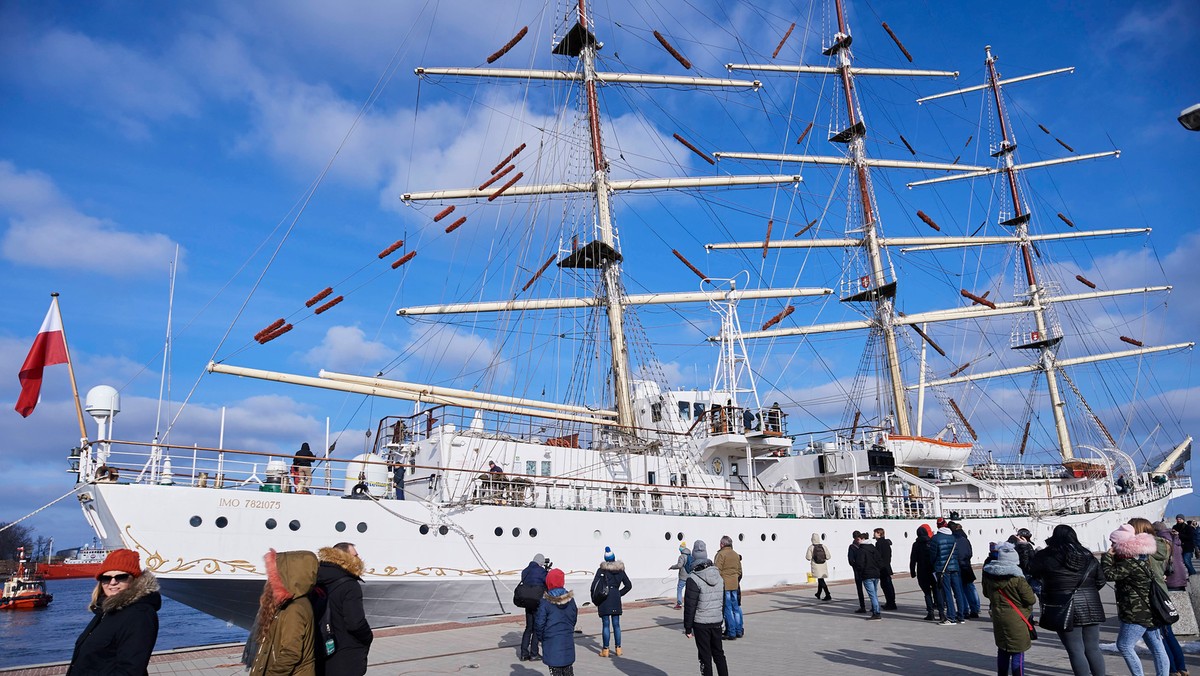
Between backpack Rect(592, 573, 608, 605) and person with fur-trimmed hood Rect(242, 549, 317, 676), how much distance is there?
601cm

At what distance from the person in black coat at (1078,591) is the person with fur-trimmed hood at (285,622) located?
20.4 ft

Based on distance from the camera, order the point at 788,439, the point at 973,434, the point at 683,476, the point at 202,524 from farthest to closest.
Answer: the point at 973,434, the point at 788,439, the point at 683,476, the point at 202,524

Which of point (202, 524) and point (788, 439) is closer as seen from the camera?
point (202, 524)

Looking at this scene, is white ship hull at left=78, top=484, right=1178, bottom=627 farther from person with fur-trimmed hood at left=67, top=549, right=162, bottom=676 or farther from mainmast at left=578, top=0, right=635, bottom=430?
person with fur-trimmed hood at left=67, top=549, right=162, bottom=676

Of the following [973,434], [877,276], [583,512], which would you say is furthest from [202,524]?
[973,434]

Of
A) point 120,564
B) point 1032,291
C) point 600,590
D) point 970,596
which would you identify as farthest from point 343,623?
point 1032,291

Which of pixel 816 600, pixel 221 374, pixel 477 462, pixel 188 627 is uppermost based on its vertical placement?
pixel 221 374

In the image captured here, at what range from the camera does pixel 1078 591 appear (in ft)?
22.4

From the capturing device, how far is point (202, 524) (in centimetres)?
1371

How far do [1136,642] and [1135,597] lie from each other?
0.39 m

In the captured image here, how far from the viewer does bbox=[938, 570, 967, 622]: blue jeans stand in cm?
1212

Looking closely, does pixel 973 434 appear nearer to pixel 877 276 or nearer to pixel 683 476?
pixel 877 276

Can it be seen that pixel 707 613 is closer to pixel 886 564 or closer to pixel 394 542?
pixel 886 564

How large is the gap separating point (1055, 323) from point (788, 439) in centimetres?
3356
